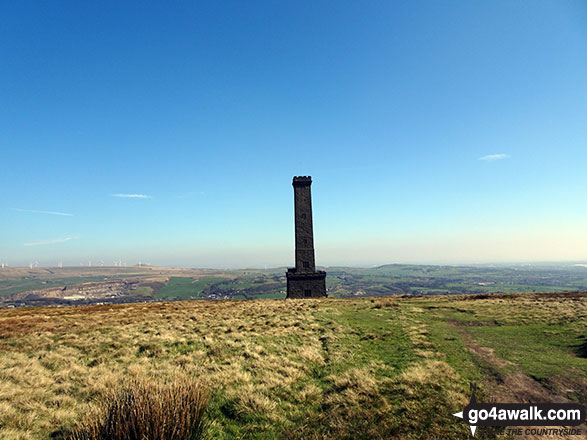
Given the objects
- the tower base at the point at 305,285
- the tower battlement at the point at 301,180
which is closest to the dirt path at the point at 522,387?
the tower base at the point at 305,285

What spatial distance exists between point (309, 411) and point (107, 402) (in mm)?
4932

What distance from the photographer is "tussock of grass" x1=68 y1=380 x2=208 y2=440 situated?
449cm

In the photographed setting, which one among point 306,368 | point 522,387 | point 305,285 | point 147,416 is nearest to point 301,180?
point 305,285

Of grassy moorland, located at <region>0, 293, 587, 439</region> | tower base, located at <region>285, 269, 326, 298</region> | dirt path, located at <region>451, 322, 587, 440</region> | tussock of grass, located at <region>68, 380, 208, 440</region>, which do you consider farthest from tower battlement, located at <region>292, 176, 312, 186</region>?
tussock of grass, located at <region>68, 380, 208, 440</region>

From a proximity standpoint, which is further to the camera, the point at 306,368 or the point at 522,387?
the point at 306,368

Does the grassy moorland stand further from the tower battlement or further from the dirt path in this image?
the tower battlement

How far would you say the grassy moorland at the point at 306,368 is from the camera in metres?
6.85

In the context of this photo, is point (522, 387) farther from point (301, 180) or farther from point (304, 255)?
point (301, 180)

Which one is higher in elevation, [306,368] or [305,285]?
[306,368]

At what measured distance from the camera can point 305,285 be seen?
1473 inches

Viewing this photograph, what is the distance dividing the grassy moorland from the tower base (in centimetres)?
1766

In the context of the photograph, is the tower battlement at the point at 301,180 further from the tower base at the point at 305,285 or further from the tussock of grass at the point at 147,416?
the tussock of grass at the point at 147,416

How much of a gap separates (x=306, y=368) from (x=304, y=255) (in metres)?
28.1

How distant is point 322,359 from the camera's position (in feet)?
38.5
